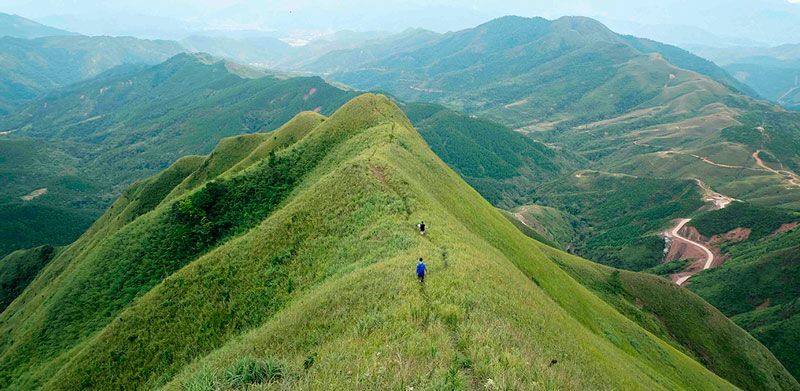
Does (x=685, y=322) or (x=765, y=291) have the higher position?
(x=685, y=322)

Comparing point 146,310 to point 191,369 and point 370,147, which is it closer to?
point 191,369

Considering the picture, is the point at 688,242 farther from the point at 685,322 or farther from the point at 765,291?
the point at 685,322

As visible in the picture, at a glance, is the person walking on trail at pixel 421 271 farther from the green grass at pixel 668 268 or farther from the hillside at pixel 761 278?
the green grass at pixel 668 268

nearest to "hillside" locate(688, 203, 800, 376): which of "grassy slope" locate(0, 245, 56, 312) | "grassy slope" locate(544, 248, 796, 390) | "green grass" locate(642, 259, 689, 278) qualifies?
"green grass" locate(642, 259, 689, 278)

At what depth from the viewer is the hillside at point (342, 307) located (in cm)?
1518

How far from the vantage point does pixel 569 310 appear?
130 feet

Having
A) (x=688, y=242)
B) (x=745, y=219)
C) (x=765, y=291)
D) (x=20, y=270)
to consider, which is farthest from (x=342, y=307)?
(x=745, y=219)

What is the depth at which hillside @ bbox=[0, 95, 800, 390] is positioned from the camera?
1518 centimetres

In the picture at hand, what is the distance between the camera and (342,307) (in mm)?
19719

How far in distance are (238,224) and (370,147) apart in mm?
22201

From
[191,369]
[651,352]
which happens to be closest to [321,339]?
[191,369]

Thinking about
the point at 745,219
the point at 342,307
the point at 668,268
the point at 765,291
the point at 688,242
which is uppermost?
the point at 342,307

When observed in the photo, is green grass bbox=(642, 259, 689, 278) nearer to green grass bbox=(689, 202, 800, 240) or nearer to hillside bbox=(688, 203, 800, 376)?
hillside bbox=(688, 203, 800, 376)

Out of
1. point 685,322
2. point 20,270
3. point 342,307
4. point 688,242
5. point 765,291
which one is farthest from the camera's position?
point 688,242
